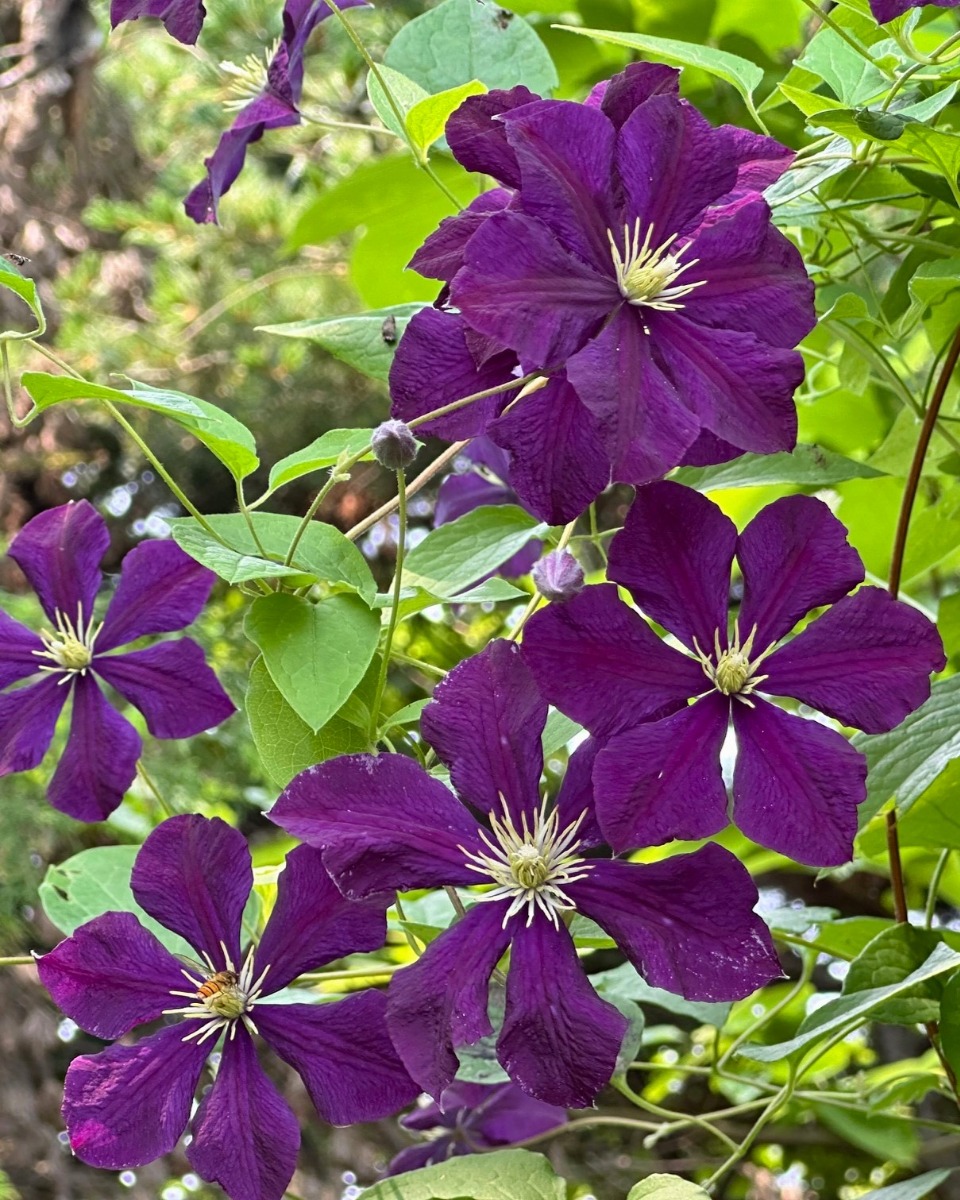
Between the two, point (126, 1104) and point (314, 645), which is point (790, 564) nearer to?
point (314, 645)

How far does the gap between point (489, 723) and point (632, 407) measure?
0.14 metres

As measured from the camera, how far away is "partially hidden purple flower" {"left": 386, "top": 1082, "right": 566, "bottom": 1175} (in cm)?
86

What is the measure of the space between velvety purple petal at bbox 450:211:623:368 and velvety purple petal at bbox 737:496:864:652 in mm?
113

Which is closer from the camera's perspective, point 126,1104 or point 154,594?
point 126,1104

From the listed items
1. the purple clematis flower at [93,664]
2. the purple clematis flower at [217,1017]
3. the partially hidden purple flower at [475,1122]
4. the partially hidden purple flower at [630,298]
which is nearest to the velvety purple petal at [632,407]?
the partially hidden purple flower at [630,298]

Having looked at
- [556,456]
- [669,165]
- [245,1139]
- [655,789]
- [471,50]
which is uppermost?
[471,50]

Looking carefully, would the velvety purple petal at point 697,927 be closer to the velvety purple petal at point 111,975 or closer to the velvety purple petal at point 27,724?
the velvety purple petal at point 111,975

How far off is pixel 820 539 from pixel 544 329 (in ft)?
0.48

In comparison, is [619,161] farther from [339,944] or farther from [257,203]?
[257,203]

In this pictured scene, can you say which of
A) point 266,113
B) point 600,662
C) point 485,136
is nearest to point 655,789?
point 600,662

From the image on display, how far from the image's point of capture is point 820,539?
1.77ft

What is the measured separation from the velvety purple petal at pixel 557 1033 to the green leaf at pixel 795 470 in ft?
0.85

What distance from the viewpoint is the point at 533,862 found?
0.55m

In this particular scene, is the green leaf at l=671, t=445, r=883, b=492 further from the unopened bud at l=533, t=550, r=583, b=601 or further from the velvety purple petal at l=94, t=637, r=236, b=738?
the velvety purple petal at l=94, t=637, r=236, b=738
